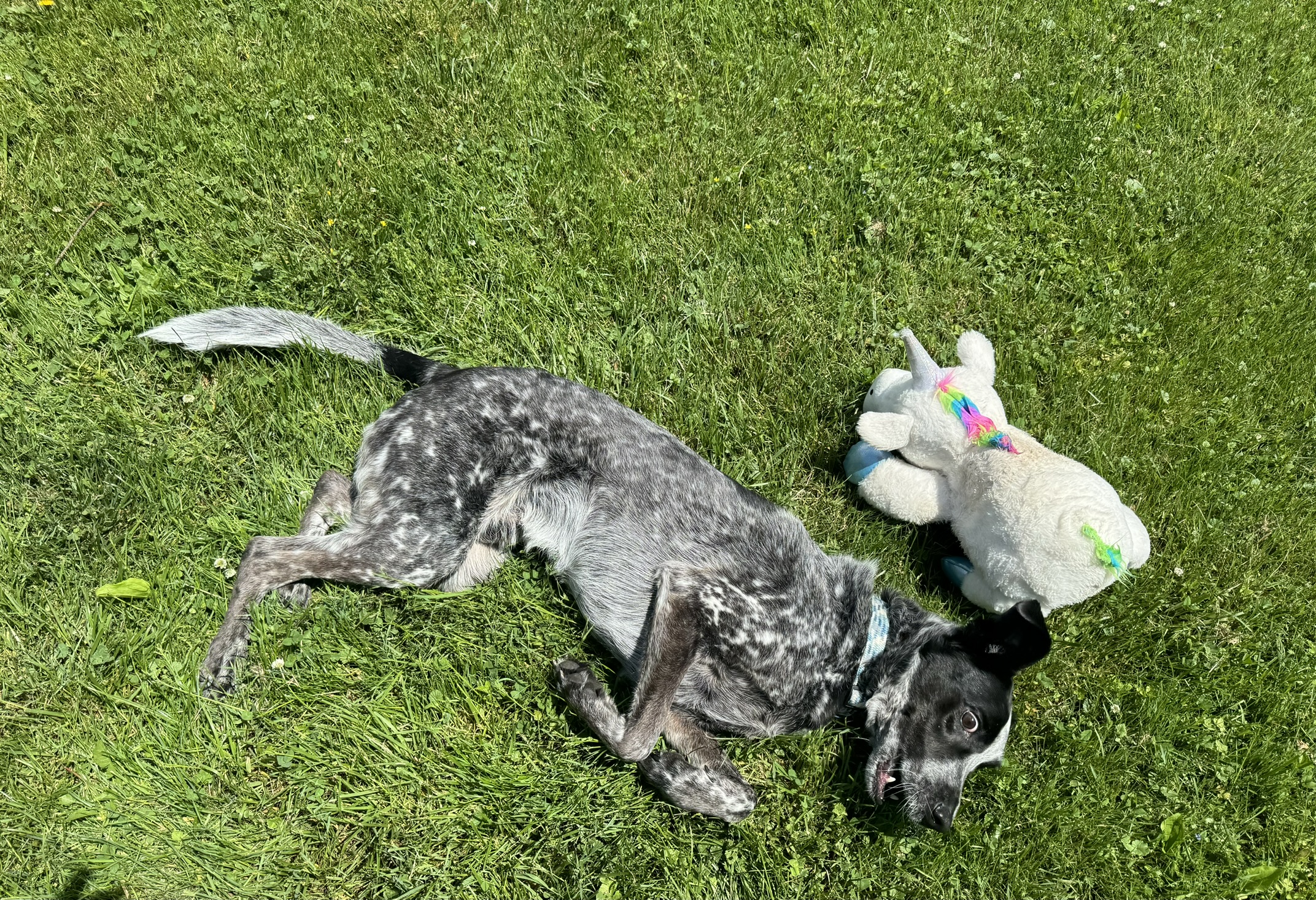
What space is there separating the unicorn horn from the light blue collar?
1.09 metres

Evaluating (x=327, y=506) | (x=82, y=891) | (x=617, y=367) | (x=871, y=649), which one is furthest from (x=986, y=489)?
(x=82, y=891)

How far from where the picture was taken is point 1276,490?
4.43 m

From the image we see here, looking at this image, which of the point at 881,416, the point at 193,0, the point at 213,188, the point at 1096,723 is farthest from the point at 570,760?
the point at 193,0

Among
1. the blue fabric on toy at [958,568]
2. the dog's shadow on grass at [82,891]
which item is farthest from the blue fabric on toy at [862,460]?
the dog's shadow on grass at [82,891]

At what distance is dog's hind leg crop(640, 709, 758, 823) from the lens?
3342 mm

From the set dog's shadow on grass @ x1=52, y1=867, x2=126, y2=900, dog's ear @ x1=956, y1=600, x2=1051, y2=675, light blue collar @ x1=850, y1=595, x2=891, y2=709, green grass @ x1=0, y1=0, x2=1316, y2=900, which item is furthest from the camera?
light blue collar @ x1=850, y1=595, x2=891, y2=709

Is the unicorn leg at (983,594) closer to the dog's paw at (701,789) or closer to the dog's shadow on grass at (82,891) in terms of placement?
the dog's paw at (701,789)

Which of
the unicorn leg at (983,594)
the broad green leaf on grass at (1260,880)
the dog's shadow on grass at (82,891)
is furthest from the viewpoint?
the unicorn leg at (983,594)

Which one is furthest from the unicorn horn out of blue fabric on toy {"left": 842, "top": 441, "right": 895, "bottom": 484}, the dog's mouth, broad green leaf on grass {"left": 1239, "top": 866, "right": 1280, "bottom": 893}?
broad green leaf on grass {"left": 1239, "top": 866, "right": 1280, "bottom": 893}

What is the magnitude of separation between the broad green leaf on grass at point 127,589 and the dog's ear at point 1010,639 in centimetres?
343

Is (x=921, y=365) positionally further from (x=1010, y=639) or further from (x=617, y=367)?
(x=617, y=367)

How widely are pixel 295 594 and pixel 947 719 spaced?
2.85 m

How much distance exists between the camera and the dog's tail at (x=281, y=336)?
3844mm

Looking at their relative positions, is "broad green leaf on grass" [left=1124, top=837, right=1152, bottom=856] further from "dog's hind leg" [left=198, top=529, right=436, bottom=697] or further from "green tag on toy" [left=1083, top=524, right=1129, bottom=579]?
"dog's hind leg" [left=198, top=529, right=436, bottom=697]
